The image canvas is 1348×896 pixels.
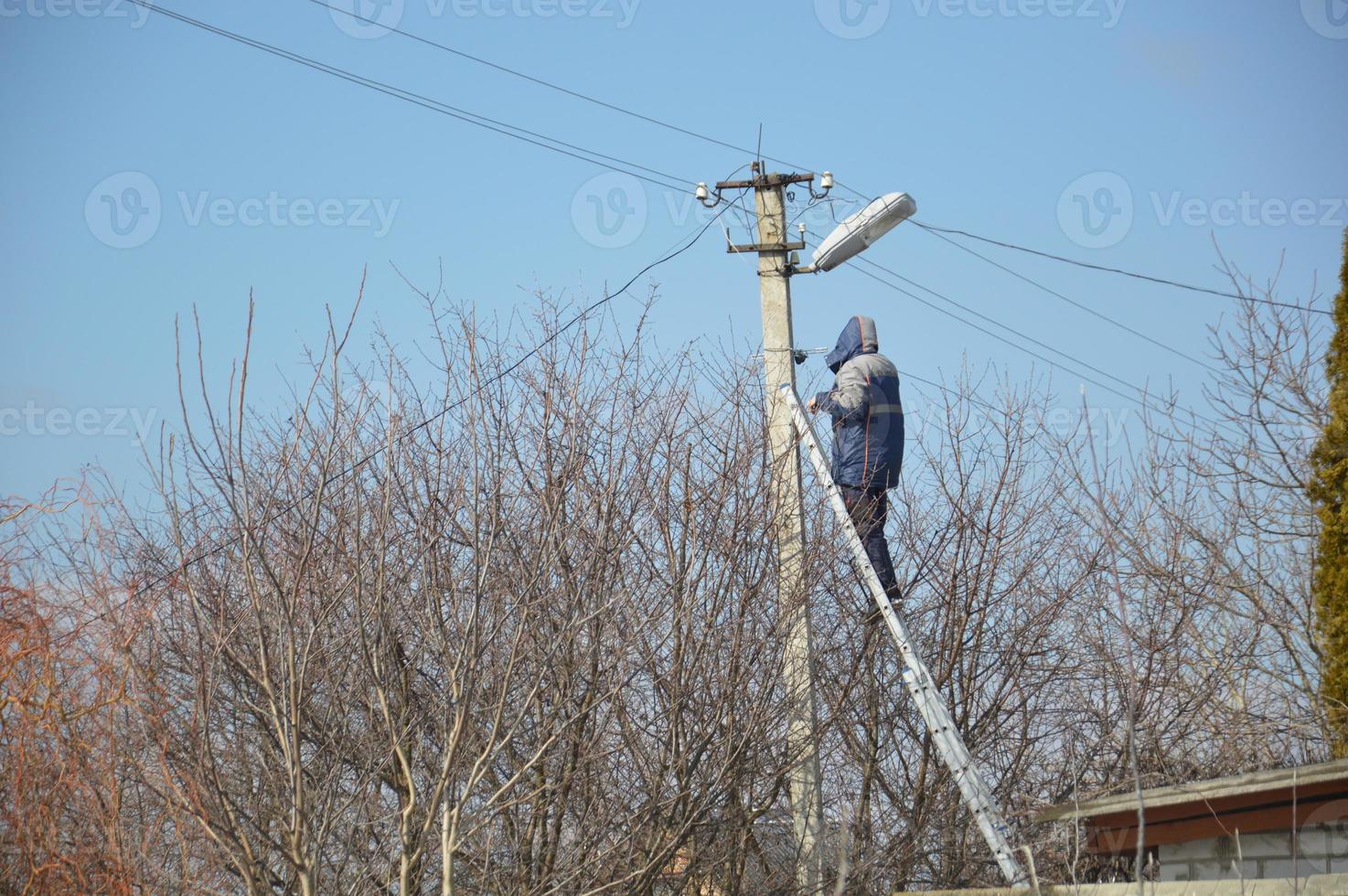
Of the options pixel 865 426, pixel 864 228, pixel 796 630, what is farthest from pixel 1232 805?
pixel 864 228

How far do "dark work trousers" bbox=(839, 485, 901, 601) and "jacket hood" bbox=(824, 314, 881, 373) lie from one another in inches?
32.9

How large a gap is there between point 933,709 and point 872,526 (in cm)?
141

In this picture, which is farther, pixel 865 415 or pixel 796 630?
pixel 865 415

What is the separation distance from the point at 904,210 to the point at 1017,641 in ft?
11.9

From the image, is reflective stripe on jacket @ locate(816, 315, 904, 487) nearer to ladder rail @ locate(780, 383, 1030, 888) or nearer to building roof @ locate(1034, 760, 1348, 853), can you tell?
ladder rail @ locate(780, 383, 1030, 888)

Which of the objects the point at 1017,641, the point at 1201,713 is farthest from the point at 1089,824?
the point at 1201,713

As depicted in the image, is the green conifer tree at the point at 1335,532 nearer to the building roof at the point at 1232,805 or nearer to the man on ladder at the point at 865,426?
the building roof at the point at 1232,805

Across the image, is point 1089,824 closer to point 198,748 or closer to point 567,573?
point 567,573

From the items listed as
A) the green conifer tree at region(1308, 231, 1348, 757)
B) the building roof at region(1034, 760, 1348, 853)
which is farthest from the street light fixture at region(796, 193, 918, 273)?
the building roof at region(1034, 760, 1348, 853)

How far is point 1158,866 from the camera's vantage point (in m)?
6.96

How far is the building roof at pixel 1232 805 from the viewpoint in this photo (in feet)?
19.7

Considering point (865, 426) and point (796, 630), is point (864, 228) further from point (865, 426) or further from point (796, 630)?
point (796, 630)

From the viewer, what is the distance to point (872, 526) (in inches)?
313

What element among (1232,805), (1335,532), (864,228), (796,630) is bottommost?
(1232,805)
